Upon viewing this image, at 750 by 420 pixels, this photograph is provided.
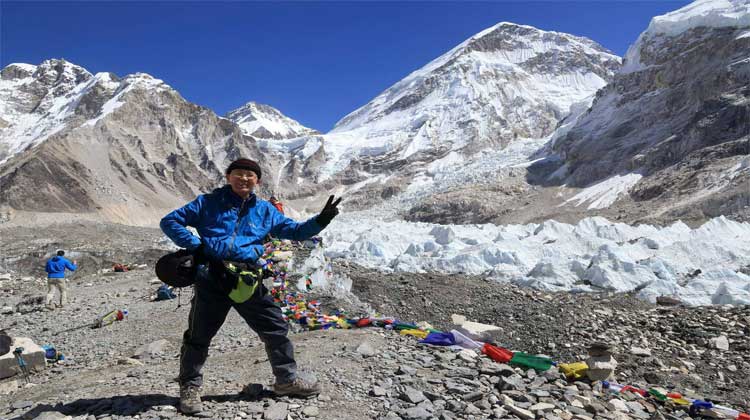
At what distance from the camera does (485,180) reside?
70.1 meters

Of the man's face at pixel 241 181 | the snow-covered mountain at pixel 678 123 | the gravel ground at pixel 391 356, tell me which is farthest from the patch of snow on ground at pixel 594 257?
the snow-covered mountain at pixel 678 123

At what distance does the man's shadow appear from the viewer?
11.7ft

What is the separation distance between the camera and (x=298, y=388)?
12.2 feet

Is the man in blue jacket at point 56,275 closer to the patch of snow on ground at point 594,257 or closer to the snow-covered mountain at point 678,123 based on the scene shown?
the patch of snow on ground at point 594,257

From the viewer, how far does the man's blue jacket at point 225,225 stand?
3492mm

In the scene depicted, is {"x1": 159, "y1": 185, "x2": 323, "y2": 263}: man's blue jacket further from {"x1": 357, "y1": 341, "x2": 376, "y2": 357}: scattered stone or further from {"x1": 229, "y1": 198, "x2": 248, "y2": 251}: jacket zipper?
{"x1": 357, "y1": 341, "x2": 376, "y2": 357}: scattered stone

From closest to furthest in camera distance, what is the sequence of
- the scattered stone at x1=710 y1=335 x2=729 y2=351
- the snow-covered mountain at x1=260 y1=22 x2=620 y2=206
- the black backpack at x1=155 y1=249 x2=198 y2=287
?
1. the black backpack at x1=155 y1=249 x2=198 y2=287
2. the scattered stone at x1=710 y1=335 x2=729 y2=351
3. the snow-covered mountain at x1=260 y1=22 x2=620 y2=206

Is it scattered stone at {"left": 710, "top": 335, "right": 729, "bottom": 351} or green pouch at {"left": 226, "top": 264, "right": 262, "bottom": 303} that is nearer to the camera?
green pouch at {"left": 226, "top": 264, "right": 262, "bottom": 303}

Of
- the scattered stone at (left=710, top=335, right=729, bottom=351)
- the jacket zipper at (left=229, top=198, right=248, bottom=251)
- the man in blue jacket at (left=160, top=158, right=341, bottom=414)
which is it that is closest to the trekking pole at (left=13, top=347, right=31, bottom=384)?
the man in blue jacket at (left=160, top=158, right=341, bottom=414)

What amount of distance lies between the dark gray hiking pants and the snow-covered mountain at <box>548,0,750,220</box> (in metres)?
31.3

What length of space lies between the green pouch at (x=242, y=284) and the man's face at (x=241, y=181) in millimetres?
583

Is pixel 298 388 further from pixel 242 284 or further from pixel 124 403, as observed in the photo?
pixel 124 403

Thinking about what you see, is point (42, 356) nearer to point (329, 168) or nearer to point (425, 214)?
point (425, 214)

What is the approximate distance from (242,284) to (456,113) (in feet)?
396
